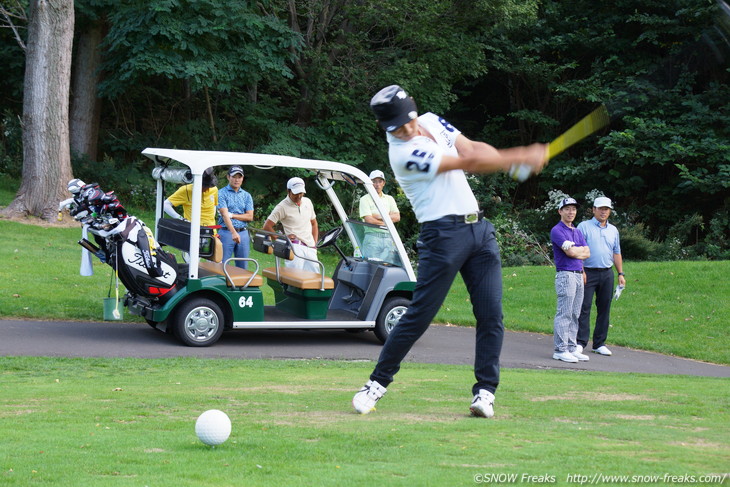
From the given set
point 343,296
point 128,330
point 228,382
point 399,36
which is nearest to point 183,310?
point 128,330

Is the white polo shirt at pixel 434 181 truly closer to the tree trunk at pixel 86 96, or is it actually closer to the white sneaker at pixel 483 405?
the white sneaker at pixel 483 405

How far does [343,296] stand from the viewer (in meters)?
11.7

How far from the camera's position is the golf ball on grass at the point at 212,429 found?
4.39 m

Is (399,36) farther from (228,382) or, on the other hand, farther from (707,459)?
(707,459)

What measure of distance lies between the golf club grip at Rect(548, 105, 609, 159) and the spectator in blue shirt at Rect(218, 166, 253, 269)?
284 inches

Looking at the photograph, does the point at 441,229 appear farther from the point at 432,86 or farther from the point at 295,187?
the point at 432,86

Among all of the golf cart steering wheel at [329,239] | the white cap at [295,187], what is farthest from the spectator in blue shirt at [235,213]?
the golf cart steering wheel at [329,239]

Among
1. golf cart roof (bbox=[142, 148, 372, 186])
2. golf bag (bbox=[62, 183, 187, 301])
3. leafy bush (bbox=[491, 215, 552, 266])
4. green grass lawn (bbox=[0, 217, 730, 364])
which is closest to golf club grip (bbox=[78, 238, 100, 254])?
golf bag (bbox=[62, 183, 187, 301])

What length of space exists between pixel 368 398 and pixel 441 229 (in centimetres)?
112

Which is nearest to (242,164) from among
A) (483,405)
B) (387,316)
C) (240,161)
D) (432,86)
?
(240,161)

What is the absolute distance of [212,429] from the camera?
14.4ft

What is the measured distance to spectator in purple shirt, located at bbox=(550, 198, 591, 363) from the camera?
1095 cm

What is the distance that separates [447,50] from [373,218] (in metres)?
14.4

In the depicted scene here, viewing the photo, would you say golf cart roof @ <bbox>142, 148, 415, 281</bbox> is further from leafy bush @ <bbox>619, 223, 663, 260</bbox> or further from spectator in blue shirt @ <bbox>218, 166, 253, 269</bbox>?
leafy bush @ <bbox>619, 223, 663, 260</bbox>
